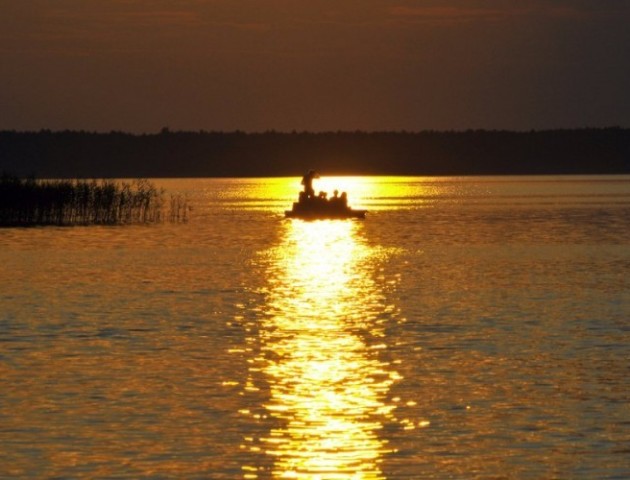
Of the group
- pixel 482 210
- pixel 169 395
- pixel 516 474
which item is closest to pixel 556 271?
pixel 169 395

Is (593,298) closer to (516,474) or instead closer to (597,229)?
(516,474)

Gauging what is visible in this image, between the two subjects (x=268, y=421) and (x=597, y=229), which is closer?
(x=268, y=421)

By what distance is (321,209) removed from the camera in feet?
236

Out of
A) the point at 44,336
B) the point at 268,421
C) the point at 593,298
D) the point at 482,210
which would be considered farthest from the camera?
the point at 482,210

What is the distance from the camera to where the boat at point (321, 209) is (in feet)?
237

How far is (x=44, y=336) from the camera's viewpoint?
25.2m

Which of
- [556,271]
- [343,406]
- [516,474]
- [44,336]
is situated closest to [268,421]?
[343,406]

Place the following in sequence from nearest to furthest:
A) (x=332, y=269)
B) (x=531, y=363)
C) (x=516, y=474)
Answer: (x=516, y=474) → (x=531, y=363) → (x=332, y=269)

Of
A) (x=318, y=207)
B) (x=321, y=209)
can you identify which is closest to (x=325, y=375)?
(x=321, y=209)

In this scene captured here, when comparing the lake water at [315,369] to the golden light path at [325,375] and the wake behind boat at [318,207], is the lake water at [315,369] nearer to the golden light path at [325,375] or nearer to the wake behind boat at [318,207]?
the golden light path at [325,375]

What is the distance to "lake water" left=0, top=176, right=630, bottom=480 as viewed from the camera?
14.7 metres

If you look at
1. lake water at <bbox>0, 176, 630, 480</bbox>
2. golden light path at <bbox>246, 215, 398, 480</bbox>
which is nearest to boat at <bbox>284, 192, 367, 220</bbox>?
lake water at <bbox>0, 176, 630, 480</bbox>

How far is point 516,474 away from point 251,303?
18651 millimetres

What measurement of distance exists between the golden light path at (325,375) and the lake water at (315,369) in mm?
50
